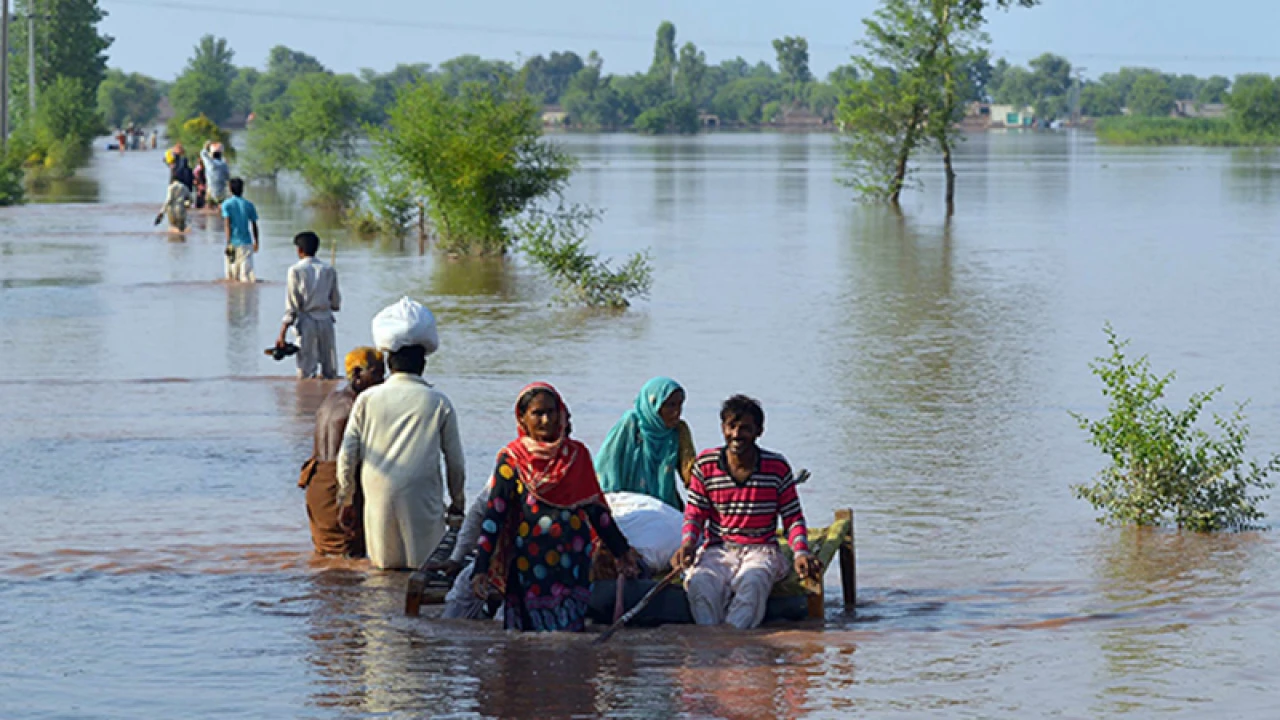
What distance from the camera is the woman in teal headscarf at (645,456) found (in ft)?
25.9

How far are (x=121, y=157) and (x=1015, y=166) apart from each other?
132 feet

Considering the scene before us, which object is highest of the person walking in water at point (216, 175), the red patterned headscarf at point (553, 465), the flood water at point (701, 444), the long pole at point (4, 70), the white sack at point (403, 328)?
the long pole at point (4, 70)

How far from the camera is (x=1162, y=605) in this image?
8.30 meters

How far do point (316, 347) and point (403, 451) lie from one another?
6559 mm

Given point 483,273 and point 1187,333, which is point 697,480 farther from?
point 483,273

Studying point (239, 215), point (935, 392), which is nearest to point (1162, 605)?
point (935, 392)

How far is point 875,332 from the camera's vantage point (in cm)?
1959

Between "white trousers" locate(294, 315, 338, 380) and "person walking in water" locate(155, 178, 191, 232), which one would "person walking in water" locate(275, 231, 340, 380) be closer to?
"white trousers" locate(294, 315, 338, 380)

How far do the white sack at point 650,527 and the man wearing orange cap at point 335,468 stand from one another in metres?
1.33

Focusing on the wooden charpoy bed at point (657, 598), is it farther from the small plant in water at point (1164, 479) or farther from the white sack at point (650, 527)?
the small plant in water at point (1164, 479)

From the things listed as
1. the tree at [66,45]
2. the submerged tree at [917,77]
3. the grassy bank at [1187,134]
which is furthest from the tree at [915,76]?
the grassy bank at [1187,134]

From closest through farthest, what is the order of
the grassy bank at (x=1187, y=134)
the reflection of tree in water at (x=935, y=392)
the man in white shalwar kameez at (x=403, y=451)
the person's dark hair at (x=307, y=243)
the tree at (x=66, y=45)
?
the man in white shalwar kameez at (x=403, y=451)
the reflection of tree in water at (x=935, y=392)
the person's dark hair at (x=307, y=243)
the tree at (x=66, y=45)
the grassy bank at (x=1187, y=134)

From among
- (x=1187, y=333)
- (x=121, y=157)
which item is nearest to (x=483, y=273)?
(x=1187, y=333)

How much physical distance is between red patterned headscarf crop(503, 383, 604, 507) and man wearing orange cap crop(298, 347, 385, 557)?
1.49m
